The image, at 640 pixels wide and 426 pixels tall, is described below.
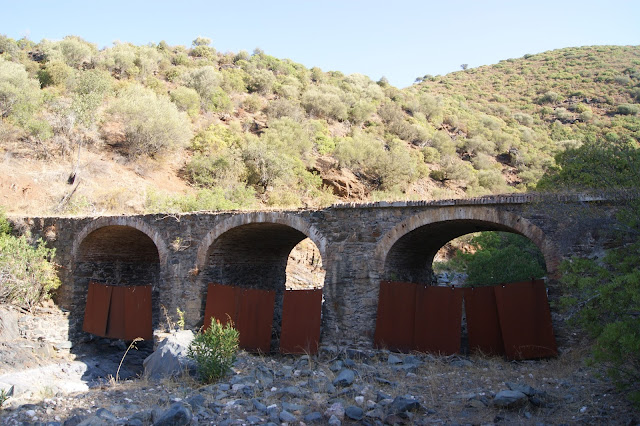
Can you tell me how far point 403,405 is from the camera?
632 cm

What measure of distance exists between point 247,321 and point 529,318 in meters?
6.57

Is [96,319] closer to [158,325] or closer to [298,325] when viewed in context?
[158,325]

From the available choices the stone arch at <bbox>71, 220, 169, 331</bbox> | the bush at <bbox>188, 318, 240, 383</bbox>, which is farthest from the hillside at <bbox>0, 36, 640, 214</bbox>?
the bush at <bbox>188, 318, 240, 383</bbox>

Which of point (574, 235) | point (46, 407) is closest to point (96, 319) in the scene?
point (46, 407)

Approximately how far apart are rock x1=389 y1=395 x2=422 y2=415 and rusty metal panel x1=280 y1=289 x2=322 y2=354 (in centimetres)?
427

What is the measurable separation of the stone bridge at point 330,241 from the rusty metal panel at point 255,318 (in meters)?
1.12

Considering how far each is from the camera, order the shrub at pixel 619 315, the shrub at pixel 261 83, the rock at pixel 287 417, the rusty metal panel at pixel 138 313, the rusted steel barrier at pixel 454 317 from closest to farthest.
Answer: the shrub at pixel 619 315 → the rock at pixel 287 417 → the rusted steel barrier at pixel 454 317 → the rusty metal panel at pixel 138 313 → the shrub at pixel 261 83

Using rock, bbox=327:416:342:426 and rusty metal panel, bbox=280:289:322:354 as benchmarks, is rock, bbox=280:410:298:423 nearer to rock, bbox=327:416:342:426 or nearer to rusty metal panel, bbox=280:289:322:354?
rock, bbox=327:416:342:426

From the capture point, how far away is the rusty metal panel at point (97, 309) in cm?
1430

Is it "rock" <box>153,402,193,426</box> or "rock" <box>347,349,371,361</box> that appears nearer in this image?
"rock" <box>153,402,193,426</box>

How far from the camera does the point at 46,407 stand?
25.5 feet

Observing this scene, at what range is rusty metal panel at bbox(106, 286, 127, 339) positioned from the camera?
46.2ft

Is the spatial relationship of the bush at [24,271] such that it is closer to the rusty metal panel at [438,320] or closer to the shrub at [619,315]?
the rusty metal panel at [438,320]

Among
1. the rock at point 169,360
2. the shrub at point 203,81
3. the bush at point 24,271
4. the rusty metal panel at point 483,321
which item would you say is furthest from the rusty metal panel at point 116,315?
the shrub at point 203,81
